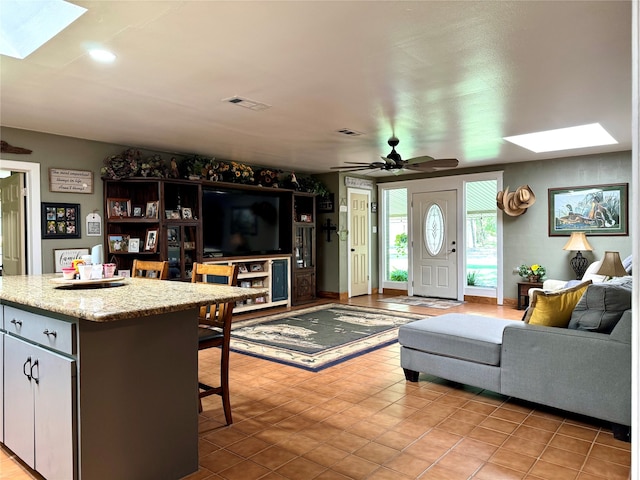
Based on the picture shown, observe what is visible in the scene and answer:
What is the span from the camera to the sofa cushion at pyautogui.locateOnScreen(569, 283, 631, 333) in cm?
271

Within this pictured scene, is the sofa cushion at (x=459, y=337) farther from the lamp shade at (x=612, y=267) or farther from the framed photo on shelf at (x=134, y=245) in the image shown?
the framed photo on shelf at (x=134, y=245)

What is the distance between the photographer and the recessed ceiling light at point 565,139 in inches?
197

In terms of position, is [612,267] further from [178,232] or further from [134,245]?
[134,245]

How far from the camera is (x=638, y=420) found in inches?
51.4

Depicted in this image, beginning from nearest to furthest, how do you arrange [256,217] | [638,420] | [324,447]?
[638,420]
[324,447]
[256,217]

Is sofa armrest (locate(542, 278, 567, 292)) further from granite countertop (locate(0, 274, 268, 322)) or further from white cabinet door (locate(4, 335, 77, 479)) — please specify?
white cabinet door (locate(4, 335, 77, 479))

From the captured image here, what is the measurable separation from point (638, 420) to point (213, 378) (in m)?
3.03

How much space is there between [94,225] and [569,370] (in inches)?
196

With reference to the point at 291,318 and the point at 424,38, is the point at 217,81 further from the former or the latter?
the point at 291,318

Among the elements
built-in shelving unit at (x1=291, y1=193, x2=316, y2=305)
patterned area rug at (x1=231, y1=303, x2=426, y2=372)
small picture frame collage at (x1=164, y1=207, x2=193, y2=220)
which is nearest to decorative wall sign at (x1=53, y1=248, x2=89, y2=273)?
small picture frame collage at (x1=164, y1=207, x2=193, y2=220)

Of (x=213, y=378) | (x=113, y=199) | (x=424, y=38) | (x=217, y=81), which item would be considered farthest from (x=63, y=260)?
(x=424, y=38)

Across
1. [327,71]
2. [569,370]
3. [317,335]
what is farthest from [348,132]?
[569,370]

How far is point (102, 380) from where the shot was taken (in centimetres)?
188

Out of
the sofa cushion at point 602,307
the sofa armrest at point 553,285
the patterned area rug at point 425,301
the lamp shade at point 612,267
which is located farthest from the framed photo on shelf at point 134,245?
the sofa armrest at point 553,285
